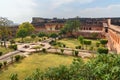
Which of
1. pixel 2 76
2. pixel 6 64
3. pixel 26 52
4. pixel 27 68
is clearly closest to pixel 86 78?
pixel 2 76

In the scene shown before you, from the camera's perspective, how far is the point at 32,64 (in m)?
23.1

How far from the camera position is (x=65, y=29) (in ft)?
151

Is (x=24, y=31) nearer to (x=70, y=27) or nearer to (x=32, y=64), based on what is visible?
(x=70, y=27)

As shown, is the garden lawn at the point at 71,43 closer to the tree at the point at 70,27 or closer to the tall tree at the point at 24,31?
the tree at the point at 70,27

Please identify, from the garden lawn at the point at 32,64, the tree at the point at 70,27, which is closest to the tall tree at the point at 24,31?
the tree at the point at 70,27

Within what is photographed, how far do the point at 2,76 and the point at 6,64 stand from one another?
389 cm

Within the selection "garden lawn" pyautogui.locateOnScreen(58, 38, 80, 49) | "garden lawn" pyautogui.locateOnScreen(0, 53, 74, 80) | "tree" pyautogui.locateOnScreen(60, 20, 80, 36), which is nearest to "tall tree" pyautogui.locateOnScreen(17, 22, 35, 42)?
"garden lawn" pyautogui.locateOnScreen(58, 38, 80, 49)

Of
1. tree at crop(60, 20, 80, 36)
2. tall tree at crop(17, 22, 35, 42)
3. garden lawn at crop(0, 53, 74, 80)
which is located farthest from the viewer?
tree at crop(60, 20, 80, 36)

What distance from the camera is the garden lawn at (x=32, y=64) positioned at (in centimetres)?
1972

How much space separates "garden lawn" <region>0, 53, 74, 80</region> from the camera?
19720 mm

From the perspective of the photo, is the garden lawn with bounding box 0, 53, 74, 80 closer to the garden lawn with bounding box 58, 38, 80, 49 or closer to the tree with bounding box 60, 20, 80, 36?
the garden lawn with bounding box 58, 38, 80, 49

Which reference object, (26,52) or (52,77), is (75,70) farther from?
(26,52)

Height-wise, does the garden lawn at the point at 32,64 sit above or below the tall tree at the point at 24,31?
below

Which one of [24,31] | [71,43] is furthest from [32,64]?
[24,31]
